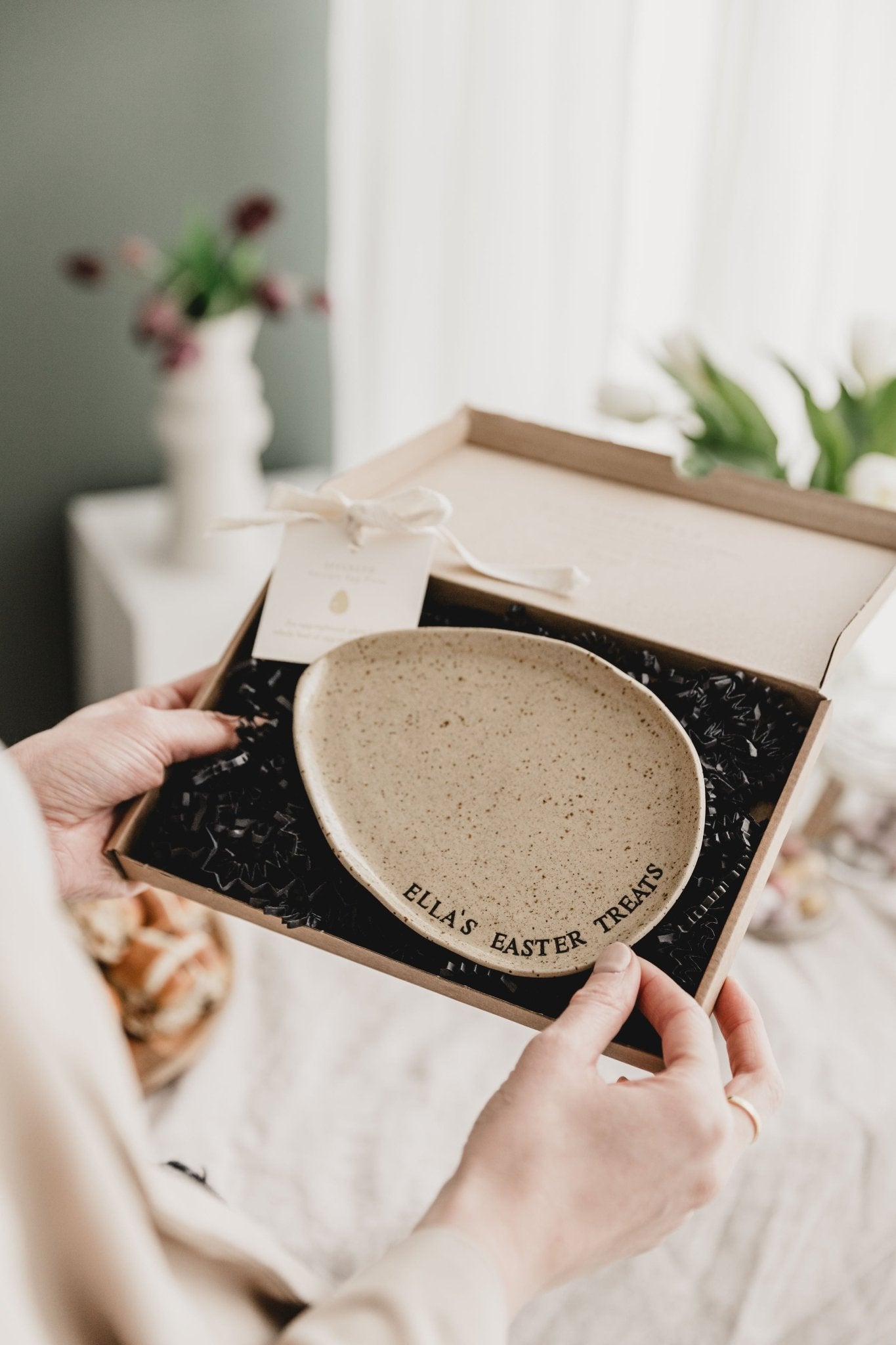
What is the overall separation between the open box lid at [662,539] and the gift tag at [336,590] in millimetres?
34

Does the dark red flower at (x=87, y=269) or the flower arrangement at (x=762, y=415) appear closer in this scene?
the flower arrangement at (x=762, y=415)

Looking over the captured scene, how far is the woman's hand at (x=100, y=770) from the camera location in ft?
2.55

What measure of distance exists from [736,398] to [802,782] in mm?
675

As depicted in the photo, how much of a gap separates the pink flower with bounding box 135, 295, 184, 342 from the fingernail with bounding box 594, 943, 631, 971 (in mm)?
1401

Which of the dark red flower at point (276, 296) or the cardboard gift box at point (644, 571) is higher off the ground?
the dark red flower at point (276, 296)

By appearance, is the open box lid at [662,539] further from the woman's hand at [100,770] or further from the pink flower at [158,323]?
the pink flower at [158,323]

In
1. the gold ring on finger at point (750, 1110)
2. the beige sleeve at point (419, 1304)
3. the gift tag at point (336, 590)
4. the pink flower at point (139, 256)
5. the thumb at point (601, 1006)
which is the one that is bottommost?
the gold ring on finger at point (750, 1110)

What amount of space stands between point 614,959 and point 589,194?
1528mm

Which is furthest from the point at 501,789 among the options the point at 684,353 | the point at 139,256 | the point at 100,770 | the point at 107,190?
the point at 107,190

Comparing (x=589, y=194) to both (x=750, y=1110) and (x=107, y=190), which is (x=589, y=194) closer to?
(x=107, y=190)

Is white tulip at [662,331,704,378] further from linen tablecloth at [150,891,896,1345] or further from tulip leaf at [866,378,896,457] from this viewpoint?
linen tablecloth at [150,891,896,1345]

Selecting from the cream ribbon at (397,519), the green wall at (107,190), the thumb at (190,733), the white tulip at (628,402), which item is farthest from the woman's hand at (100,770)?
the green wall at (107,190)

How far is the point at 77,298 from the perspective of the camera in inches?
81.0

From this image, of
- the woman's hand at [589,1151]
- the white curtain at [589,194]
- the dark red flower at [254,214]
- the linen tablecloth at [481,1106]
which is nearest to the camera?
the woman's hand at [589,1151]
